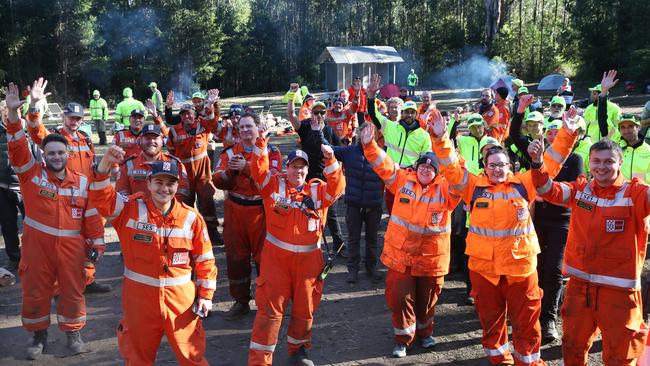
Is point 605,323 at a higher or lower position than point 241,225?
lower

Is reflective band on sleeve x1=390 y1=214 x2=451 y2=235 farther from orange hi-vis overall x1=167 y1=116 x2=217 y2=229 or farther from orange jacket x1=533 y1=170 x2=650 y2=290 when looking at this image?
orange hi-vis overall x1=167 y1=116 x2=217 y2=229

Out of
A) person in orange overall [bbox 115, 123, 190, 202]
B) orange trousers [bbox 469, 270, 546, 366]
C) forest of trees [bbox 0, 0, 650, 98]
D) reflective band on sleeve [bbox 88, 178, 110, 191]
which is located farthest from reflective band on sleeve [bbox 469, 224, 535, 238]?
forest of trees [bbox 0, 0, 650, 98]

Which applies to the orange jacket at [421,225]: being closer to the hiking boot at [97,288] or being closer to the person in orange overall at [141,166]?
the person in orange overall at [141,166]

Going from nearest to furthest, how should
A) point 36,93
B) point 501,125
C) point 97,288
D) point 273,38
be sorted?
point 36,93 → point 97,288 → point 501,125 → point 273,38

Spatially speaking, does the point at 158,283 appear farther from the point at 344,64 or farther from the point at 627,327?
the point at 344,64

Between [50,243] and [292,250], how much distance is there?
2294mm

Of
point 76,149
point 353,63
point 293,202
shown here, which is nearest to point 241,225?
point 293,202

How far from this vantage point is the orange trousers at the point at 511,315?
15.3 ft

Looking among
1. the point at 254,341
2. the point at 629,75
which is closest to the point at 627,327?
the point at 254,341

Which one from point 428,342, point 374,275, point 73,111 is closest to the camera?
point 428,342

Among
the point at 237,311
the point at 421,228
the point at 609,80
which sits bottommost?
the point at 237,311

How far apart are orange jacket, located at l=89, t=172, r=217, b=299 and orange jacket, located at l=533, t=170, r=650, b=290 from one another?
9.17ft

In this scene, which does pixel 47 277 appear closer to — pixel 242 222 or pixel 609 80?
pixel 242 222

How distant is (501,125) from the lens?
994cm
